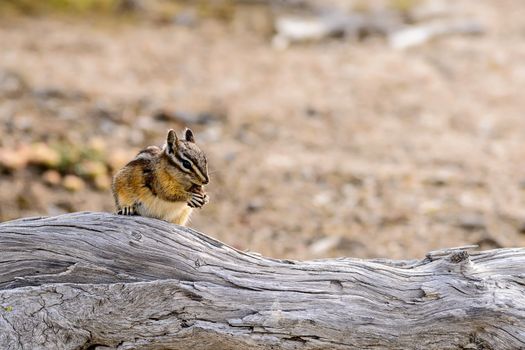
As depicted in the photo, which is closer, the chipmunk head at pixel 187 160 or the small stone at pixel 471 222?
the chipmunk head at pixel 187 160

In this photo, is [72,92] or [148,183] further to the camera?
[72,92]

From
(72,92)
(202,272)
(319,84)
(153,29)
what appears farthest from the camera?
(153,29)

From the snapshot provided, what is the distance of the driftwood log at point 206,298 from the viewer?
597cm

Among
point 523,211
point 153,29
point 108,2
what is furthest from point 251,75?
point 523,211

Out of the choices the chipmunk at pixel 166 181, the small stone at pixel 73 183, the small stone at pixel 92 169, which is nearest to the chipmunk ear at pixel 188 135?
the chipmunk at pixel 166 181

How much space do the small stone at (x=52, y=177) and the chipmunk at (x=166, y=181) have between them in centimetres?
495

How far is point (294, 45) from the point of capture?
17.7 metres

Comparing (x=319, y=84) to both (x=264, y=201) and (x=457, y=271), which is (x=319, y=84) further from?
(x=457, y=271)

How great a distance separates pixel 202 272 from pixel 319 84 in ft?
32.9

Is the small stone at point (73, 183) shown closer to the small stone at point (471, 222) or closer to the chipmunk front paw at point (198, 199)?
the small stone at point (471, 222)

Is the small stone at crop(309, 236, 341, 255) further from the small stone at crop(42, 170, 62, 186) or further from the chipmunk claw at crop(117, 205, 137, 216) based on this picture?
the chipmunk claw at crop(117, 205, 137, 216)

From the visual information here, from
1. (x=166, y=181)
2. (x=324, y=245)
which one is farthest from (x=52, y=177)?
(x=166, y=181)

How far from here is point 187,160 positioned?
6.17 meters

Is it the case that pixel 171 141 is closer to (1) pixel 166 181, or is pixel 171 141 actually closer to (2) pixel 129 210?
(1) pixel 166 181
